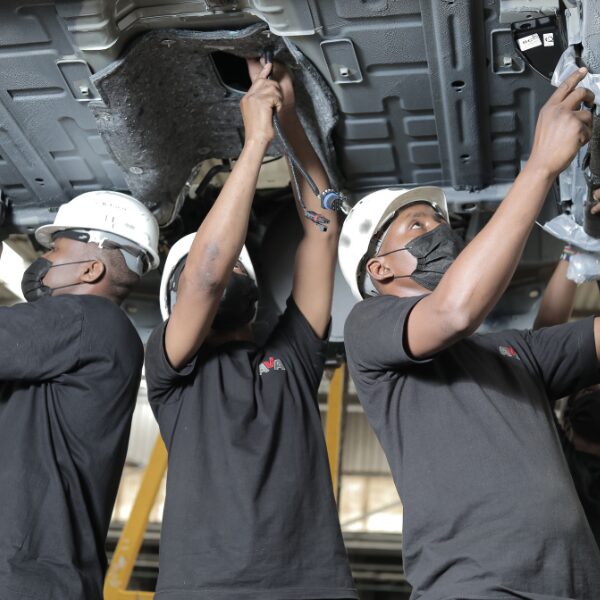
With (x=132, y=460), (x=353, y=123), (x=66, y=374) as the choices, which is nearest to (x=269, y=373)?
(x=66, y=374)

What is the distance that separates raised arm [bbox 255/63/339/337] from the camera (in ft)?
10.4

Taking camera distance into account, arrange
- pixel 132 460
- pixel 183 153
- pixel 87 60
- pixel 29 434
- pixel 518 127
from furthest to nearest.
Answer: pixel 132 460 < pixel 183 153 < pixel 518 127 < pixel 87 60 < pixel 29 434

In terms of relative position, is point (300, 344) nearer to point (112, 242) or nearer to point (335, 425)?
point (112, 242)

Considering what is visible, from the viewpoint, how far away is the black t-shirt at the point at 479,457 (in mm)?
2244

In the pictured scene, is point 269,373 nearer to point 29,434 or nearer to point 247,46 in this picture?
point 29,434

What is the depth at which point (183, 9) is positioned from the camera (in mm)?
2830

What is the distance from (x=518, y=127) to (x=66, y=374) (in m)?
1.65

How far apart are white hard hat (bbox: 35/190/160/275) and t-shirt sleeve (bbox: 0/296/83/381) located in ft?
1.42

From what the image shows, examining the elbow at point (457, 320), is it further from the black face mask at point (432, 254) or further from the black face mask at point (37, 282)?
the black face mask at point (37, 282)

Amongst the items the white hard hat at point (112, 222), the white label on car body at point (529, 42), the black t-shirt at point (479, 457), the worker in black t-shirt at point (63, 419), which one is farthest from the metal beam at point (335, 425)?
the white label on car body at point (529, 42)

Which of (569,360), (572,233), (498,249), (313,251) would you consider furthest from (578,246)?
(498,249)

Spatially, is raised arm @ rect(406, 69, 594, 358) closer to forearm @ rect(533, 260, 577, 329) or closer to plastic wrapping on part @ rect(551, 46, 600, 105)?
plastic wrapping on part @ rect(551, 46, 600, 105)

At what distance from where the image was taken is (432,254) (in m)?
2.80

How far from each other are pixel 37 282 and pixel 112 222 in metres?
0.33
